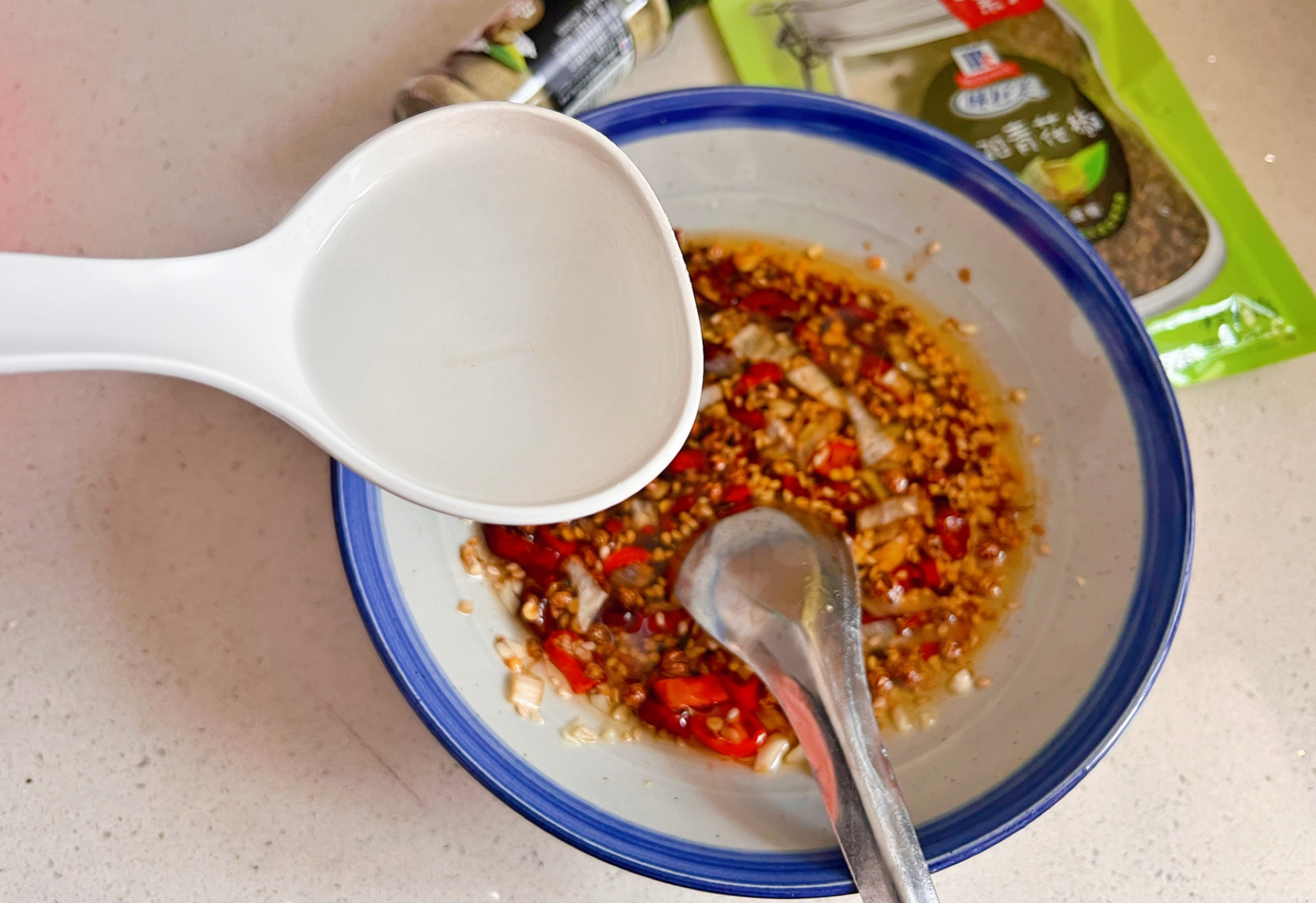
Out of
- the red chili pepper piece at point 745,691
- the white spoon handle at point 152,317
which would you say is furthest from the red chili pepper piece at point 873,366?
the white spoon handle at point 152,317

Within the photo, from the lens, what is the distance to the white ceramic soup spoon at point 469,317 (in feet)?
1.69

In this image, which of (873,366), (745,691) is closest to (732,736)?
(745,691)

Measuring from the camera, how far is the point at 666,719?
77cm

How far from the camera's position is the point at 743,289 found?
2.91 feet

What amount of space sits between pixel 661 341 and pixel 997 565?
46 cm

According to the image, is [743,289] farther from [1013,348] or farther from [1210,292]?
[1210,292]

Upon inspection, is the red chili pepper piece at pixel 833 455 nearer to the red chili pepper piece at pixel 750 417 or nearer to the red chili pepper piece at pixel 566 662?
the red chili pepper piece at pixel 750 417

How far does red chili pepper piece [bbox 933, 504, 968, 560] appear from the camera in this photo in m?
0.85

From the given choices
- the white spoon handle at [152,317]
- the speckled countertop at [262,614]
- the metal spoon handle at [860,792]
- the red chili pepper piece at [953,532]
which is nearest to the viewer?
the white spoon handle at [152,317]

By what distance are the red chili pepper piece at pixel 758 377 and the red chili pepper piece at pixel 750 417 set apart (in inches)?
0.7

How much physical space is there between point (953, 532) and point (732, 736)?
301 mm

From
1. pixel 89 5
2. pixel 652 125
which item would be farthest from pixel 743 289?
pixel 89 5

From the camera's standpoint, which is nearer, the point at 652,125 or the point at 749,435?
the point at 652,125

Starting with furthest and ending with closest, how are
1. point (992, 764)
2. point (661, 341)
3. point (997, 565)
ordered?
1. point (997, 565)
2. point (992, 764)
3. point (661, 341)
